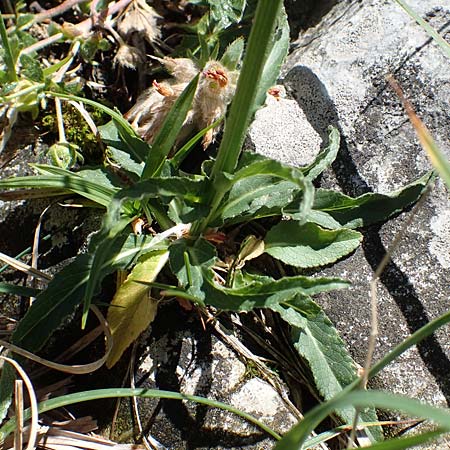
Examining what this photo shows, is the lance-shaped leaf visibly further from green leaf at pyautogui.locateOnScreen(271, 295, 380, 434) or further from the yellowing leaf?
green leaf at pyautogui.locateOnScreen(271, 295, 380, 434)

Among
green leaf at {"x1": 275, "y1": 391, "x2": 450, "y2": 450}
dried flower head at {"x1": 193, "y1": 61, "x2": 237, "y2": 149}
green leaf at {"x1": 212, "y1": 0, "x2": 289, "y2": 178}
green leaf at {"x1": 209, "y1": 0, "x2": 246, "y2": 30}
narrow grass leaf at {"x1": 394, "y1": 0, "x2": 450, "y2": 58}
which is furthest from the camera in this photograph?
green leaf at {"x1": 209, "y1": 0, "x2": 246, "y2": 30}

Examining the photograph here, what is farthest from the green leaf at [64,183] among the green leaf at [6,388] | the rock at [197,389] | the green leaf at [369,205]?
the green leaf at [369,205]

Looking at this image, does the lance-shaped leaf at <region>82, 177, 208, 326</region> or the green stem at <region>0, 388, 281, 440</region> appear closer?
the lance-shaped leaf at <region>82, 177, 208, 326</region>

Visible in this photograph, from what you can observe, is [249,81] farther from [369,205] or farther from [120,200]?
[369,205]

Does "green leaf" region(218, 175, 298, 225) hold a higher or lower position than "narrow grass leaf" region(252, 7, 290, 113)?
lower

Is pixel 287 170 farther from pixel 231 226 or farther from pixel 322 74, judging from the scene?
pixel 322 74

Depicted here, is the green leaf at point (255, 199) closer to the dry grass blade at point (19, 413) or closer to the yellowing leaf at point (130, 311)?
the yellowing leaf at point (130, 311)

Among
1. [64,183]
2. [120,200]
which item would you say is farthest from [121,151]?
[120,200]

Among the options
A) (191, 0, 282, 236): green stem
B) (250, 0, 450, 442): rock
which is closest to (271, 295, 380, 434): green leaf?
(250, 0, 450, 442): rock
